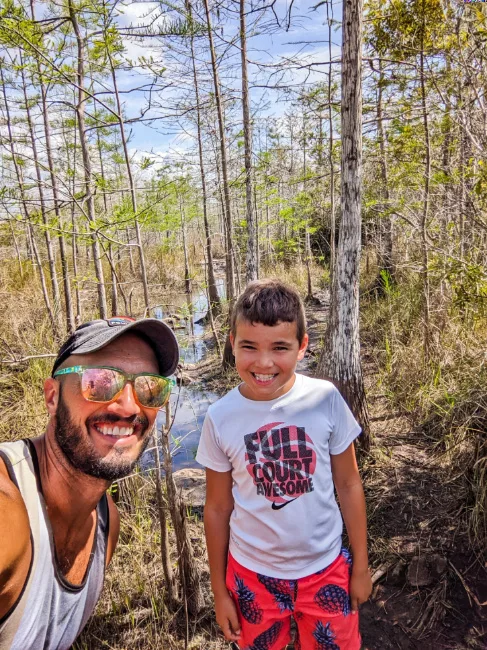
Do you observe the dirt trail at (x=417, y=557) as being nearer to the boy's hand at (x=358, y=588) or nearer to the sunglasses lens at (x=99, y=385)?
the boy's hand at (x=358, y=588)

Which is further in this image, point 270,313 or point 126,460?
point 270,313

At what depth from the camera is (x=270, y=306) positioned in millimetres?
1580

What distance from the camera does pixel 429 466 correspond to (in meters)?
3.93

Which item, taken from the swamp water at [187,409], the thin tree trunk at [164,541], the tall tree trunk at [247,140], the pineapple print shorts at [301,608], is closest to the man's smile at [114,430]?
the pineapple print shorts at [301,608]

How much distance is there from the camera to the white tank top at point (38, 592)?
1063mm

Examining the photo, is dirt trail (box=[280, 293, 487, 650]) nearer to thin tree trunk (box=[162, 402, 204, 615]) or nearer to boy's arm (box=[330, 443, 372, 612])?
thin tree trunk (box=[162, 402, 204, 615])

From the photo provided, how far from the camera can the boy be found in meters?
1.51

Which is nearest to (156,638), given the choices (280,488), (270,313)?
(280,488)

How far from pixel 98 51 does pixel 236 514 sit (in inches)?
114

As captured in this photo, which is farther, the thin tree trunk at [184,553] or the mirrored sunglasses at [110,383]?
the thin tree trunk at [184,553]

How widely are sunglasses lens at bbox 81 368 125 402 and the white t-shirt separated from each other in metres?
0.42

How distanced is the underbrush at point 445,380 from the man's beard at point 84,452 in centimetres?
252

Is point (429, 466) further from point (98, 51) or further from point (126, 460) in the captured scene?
point (98, 51)

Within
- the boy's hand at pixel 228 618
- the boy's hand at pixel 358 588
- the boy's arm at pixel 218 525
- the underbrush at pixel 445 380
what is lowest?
the underbrush at pixel 445 380
